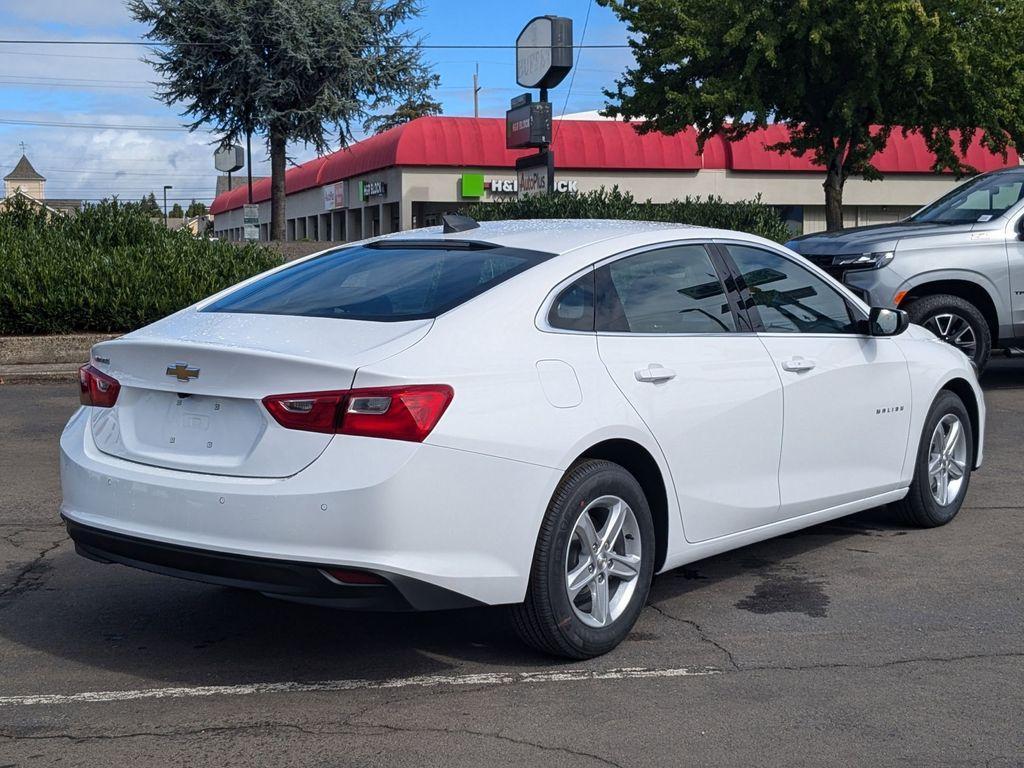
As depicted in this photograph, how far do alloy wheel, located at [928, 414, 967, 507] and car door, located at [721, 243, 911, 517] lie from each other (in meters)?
0.46

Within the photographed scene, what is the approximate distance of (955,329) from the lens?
11367 millimetres

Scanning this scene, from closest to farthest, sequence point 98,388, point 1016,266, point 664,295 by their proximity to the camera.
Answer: point 98,388
point 664,295
point 1016,266

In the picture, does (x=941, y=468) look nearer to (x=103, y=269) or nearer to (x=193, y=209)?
(x=103, y=269)

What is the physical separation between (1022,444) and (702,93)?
598 inches

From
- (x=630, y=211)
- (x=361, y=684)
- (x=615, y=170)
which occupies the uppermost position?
(x=615, y=170)

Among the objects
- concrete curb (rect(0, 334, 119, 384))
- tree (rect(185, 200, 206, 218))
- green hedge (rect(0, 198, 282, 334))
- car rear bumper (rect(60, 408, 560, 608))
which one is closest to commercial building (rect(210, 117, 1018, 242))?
green hedge (rect(0, 198, 282, 334))

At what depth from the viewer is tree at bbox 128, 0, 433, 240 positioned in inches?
1346

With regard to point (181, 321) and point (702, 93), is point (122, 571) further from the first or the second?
point (702, 93)

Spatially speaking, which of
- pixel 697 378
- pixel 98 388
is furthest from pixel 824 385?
pixel 98 388

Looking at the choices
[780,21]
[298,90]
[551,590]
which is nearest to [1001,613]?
[551,590]

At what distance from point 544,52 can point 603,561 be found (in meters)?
21.8

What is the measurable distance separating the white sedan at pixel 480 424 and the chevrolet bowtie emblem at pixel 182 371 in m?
0.01

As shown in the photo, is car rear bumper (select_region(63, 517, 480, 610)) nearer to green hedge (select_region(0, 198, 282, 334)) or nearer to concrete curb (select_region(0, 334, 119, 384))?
concrete curb (select_region(0, 334, 119, 384))

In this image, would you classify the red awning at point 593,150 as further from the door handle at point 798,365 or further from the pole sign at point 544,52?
the door handle at point 798,365
